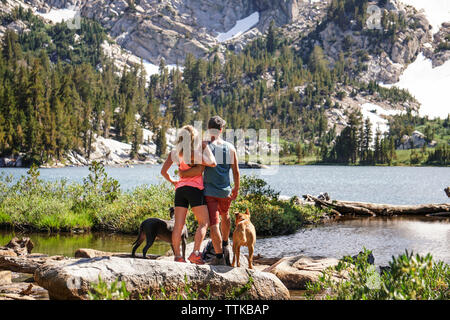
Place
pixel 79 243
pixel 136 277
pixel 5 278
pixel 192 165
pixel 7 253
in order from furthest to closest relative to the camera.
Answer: pixel 79 243 < pixel 7 253 < pixel 5 278 < pixel 192 165 < pixel 136 277

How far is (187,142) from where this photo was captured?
7176 millimetres

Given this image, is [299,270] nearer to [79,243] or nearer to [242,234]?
[242,234]

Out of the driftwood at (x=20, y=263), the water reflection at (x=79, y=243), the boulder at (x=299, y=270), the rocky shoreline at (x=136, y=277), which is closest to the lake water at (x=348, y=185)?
the water reflection at (x=79, y=243)

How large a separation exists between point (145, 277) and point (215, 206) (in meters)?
1.88

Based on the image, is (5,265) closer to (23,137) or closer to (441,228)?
(441,228)

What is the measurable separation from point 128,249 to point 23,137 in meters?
91.4

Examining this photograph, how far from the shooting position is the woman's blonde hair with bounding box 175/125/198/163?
713cm

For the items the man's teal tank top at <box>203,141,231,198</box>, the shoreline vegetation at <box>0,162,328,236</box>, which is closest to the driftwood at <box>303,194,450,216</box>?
the shoreline vegetation at <box>0,162,328,236</box>

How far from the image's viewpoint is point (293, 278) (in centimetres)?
904

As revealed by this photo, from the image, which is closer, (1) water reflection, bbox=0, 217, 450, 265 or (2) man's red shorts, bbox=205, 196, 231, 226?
(2) man's red shorts, bbox=205, 196, 231, 226

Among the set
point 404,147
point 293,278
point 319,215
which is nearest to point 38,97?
point 319,215

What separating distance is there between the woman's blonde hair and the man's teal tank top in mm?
333

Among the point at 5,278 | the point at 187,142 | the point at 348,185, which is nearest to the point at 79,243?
the point at 5,278

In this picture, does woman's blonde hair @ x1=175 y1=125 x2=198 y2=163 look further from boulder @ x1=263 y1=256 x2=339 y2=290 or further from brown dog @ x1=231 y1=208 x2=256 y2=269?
boulder @ x1=263 y1=256 x2=339 y2=290
